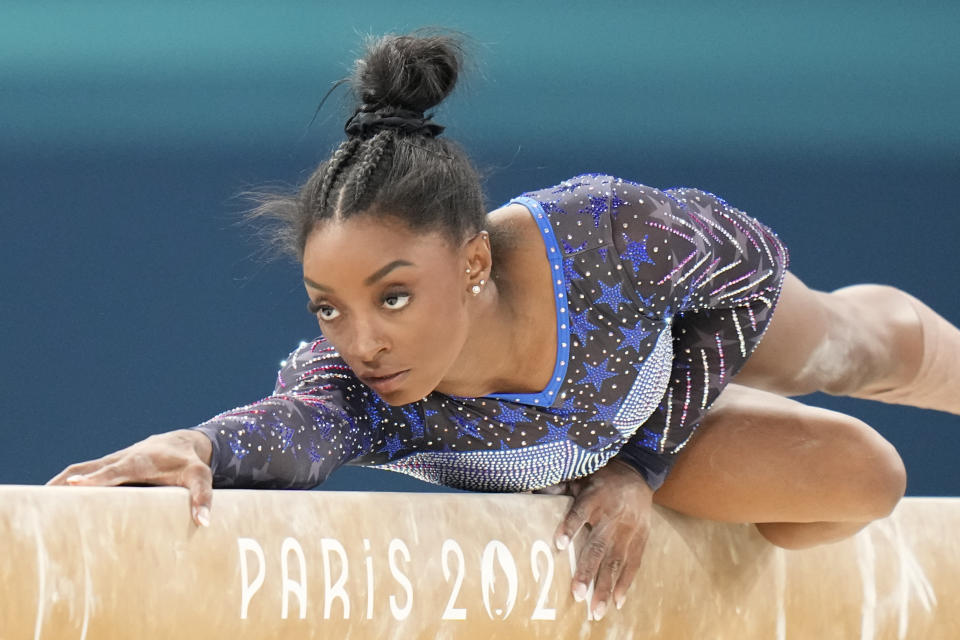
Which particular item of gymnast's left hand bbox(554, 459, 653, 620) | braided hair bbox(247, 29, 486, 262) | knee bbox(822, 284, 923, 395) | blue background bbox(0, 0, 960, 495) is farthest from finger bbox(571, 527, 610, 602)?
blue background bbox(0, 0, 960, 495)

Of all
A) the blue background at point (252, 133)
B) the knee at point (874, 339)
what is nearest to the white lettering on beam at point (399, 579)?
the knee at point (874, 339)

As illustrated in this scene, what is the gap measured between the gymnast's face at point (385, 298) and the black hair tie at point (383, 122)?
5.9 inches

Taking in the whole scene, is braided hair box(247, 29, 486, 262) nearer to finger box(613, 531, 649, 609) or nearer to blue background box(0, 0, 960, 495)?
finger box(613, 531, 649, 609)

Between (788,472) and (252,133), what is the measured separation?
1608 mm

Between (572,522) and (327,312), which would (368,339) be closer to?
(327,312)

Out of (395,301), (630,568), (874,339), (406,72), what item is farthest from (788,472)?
(406,72)

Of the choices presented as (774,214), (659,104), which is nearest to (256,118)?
(659,104)

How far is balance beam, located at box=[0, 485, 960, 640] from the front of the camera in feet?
3.30

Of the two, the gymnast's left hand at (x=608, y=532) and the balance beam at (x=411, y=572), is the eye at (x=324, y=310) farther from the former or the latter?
the gymnast's left hand at (x=608, y=532)

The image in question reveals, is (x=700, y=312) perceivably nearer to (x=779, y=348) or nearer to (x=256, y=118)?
(x=779, y=348)

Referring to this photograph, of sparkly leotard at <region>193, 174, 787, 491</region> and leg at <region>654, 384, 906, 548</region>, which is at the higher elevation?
sparkly leotard at <region>193, 174, 787, 491</region>

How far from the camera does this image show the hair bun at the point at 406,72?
53.3 inches

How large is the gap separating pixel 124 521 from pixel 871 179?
8.30 ft

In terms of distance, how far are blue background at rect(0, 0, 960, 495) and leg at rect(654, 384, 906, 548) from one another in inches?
46.6
